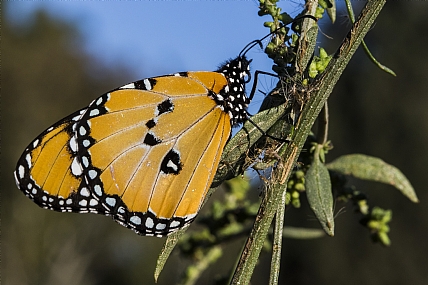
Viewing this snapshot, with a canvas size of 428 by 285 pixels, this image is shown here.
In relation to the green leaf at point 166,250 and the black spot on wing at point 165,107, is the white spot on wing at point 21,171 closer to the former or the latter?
the black spot on wing at point 165,107

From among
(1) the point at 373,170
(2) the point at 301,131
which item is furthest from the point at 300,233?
(2) the point at 301,131

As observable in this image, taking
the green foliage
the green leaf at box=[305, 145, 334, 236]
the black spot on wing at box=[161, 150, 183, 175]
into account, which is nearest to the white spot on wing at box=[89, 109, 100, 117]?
the black spot on wing at box=[161, 150, 183, 175]

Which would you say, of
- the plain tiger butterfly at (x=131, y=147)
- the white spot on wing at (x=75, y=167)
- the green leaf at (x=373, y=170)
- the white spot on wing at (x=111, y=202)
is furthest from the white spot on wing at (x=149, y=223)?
the green leaf at (x=373, y=170)

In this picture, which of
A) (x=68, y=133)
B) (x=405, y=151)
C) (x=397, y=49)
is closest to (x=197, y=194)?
(x=68, y=133)

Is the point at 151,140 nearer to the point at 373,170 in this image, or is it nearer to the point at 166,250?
the point at 166,250

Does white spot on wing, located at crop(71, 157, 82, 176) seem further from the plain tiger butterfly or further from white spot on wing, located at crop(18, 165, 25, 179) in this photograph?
white spot on wing, located at crop(18, 165, 25, 179)

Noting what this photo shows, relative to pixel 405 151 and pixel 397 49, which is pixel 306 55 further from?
pixel 397 49
